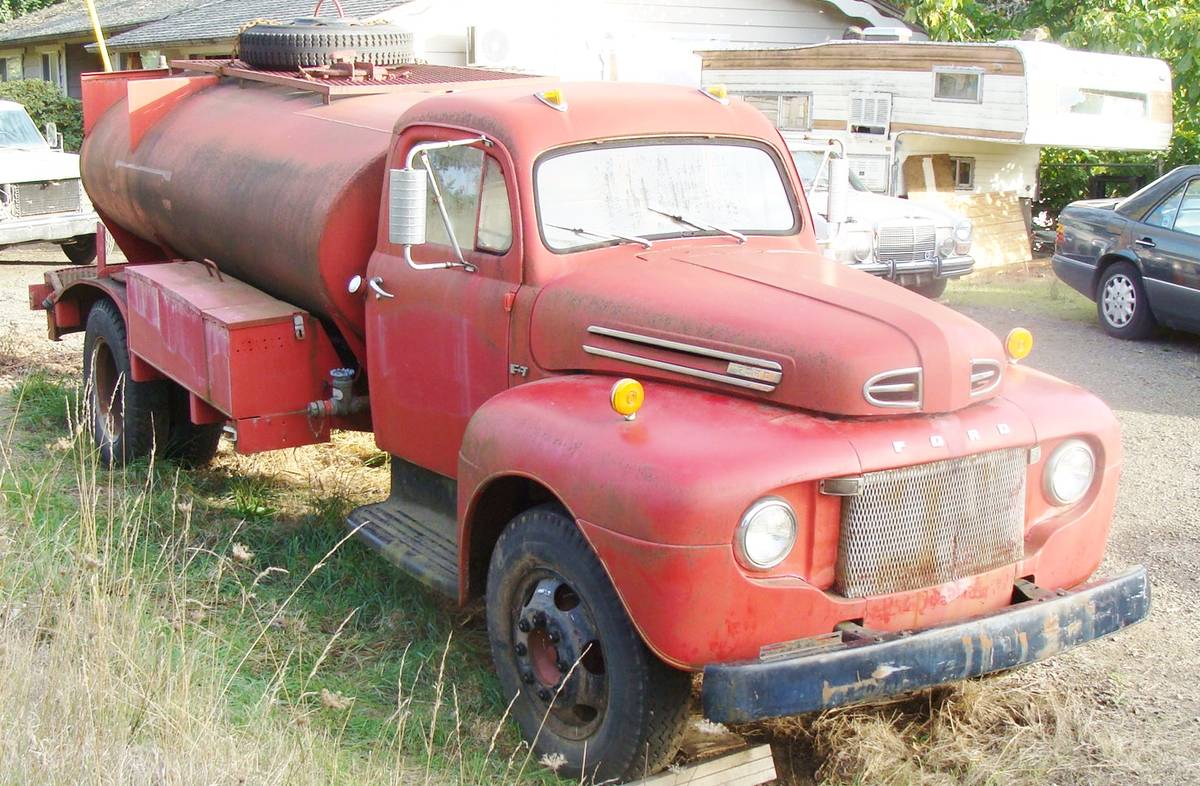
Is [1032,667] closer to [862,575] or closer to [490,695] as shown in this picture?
[862,575]

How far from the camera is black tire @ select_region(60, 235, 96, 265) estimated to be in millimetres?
15992

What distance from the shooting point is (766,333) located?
4.26 m

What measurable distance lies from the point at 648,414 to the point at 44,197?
42.5ft

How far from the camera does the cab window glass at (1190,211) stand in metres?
10.8

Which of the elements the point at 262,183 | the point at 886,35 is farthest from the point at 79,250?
the point at 262,183

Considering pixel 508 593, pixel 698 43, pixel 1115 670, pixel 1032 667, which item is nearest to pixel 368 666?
→ pixel 508 593

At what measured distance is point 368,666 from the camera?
5.19m

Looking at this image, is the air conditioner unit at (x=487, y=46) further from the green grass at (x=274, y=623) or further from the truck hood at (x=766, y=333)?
the truck hood at (x=766, y=333)

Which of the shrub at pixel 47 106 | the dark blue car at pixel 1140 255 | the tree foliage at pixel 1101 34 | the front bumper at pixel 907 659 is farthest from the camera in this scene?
the shrub at pixel 47 106

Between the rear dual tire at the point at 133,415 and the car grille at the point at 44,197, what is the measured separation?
318 inches

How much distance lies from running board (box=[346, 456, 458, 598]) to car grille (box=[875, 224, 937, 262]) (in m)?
7.39

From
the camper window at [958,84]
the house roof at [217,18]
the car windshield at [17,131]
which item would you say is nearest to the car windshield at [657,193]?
the camper window at [958,84]

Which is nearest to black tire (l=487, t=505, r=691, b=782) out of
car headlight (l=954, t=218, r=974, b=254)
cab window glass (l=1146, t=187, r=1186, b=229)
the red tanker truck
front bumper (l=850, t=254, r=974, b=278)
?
the red tanker truck

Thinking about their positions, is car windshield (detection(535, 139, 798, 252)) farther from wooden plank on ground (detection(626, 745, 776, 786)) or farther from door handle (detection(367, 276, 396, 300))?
wooden plank on ground (detection(626, 745, 776, 786))
